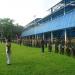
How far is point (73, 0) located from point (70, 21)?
10.0 meters

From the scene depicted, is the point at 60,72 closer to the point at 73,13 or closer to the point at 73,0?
the point at 73,13

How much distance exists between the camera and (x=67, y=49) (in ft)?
96.7

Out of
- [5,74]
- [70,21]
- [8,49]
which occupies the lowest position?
[5,74]

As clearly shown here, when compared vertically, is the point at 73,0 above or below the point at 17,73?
above

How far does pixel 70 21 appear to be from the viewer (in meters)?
38.2

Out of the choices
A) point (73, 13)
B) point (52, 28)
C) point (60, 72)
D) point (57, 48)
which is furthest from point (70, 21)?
point (60, 72)

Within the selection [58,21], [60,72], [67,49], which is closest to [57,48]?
[67,49]

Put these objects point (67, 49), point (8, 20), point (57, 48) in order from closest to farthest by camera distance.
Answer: point (67, 49) < point (57, 48) < point (8, 20)

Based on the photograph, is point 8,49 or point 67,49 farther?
point 67,49

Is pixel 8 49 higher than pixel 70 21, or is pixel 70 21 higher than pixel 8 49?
pixel 70 21

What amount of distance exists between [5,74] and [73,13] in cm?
2217

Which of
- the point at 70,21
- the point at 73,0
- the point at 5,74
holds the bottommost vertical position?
the point at 5,74

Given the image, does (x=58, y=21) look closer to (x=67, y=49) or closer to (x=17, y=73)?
(x=67, y=49)

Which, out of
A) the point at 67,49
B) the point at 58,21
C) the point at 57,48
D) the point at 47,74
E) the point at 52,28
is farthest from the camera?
the point at 52,28
